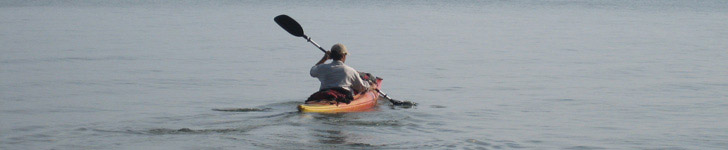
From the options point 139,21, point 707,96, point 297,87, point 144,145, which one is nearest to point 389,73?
point 297,87

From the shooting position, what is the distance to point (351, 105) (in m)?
14.4

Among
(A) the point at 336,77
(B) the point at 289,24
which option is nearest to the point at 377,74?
(B) the point at 289,24

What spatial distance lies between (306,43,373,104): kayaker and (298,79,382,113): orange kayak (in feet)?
0.36

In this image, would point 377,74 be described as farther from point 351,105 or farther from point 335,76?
point 335,76

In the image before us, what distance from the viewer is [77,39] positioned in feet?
109

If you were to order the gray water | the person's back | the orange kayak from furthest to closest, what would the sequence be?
the person's back
the orange kayak
the gray water

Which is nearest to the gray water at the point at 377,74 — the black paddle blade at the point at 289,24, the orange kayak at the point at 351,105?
the orange kayak at the point at 351,105

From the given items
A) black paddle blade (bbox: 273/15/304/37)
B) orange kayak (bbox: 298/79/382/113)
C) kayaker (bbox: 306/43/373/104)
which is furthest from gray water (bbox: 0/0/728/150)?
black paddle blade (bbox: 273/15/304/37)

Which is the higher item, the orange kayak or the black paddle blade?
the black paddle blade

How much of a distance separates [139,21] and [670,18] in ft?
88.8

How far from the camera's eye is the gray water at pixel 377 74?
13066 mm

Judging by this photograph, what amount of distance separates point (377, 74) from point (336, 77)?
9517 mm

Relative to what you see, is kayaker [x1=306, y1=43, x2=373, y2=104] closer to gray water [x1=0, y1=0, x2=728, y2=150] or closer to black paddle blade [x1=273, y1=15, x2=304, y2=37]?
gray water [x1=0, y1=0, x2=728, y2=150]

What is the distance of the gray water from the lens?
13066 millimetres
